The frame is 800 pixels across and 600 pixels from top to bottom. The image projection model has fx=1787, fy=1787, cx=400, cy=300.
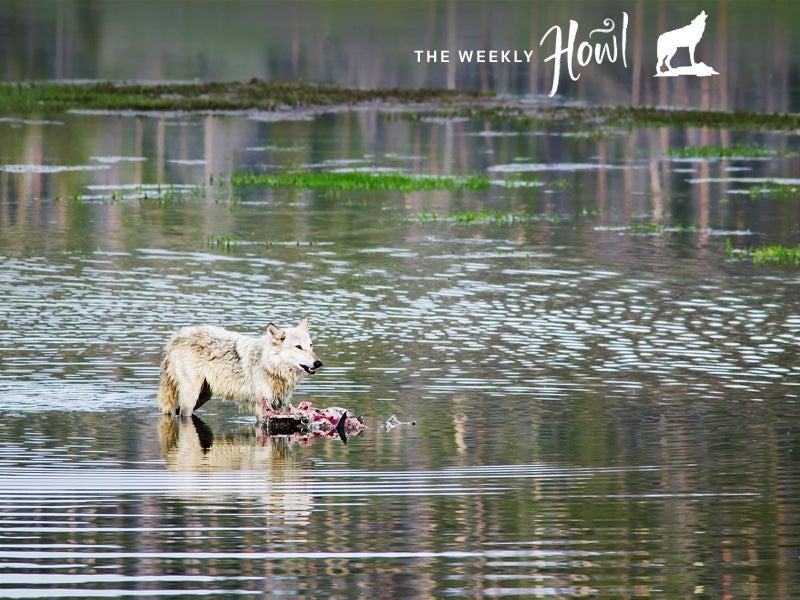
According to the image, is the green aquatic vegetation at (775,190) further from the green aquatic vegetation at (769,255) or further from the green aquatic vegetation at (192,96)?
the green aquatic vegetation at (192,96)

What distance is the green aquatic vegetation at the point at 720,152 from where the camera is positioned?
5419cm

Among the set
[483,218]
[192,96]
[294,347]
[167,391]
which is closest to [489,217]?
[483,218]

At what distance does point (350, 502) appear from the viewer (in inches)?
579

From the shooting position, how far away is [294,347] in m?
18.2

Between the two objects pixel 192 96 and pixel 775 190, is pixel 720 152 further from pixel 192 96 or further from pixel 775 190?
pixel 192 96

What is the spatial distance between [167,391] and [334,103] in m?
53.9

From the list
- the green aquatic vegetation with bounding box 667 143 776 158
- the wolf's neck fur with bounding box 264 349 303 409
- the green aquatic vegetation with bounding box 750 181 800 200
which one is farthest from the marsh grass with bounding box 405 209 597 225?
the wolf's neck fur with bounding box 264 349 303 409

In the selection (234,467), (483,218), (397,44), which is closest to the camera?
(234,467)

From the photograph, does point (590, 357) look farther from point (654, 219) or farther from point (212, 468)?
point (654, 219)

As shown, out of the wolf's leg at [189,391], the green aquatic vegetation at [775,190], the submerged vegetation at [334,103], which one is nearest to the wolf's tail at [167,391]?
the wolf's leg at [189,391]

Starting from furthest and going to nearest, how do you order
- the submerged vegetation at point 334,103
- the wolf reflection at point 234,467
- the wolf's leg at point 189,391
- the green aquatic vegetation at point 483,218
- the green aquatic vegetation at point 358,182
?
the submerged vegetation at point 334,103 → the green aquatic vegetation at point 358,182 → the green aquatic vegetation at point 483,218 → the wolf's leg at point 189,391 → the wolf reflection at point 234,467

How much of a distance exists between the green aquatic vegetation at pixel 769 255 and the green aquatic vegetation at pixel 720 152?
2028cm

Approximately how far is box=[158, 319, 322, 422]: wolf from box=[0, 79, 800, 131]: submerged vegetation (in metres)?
45.9

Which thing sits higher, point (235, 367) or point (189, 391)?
point (235, 367)
